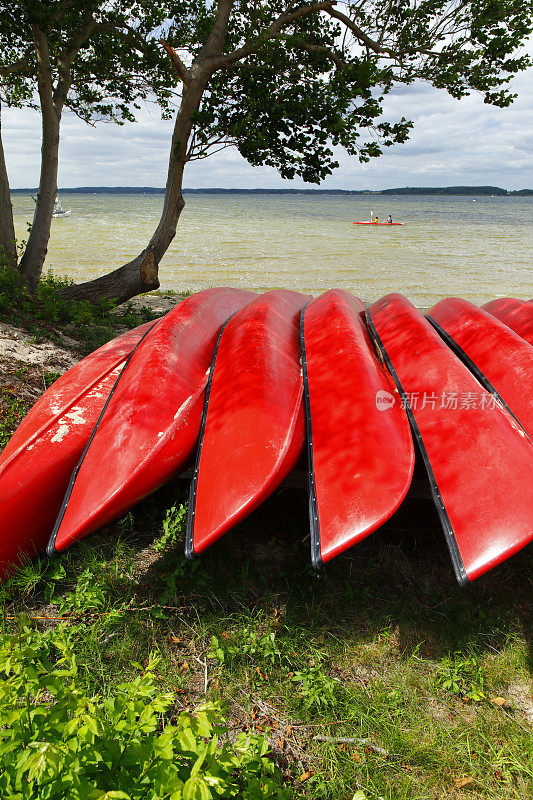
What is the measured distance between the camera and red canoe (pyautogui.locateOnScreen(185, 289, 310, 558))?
2.42 meters

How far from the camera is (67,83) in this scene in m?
7.84

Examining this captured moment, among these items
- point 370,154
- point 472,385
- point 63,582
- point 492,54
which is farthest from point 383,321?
point 492,54

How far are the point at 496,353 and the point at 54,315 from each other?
526 centimetres

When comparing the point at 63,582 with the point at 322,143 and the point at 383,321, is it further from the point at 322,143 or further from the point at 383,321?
the point at 322,143

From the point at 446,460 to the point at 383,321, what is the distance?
1953mm

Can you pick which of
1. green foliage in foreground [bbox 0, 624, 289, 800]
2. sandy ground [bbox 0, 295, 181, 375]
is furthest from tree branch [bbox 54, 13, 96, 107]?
green foliage in foreground [bbox 0, 624, 289, 800]

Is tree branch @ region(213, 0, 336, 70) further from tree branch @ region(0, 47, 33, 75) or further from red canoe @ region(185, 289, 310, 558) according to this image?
red canoe @ region(185, 289, 310, 558)

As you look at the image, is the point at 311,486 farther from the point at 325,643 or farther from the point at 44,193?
the point at 44,193

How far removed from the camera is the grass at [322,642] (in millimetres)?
1988

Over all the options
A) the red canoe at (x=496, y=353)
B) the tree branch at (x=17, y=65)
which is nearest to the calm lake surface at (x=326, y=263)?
the tree branch at (x=17, y=65)

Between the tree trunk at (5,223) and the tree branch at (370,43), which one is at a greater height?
the tree branch at (370,43)

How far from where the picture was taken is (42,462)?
9.89ft

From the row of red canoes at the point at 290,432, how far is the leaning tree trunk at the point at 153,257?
179 inches

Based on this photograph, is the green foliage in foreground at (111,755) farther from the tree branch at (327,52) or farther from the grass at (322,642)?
the tree branch at (327,52)
